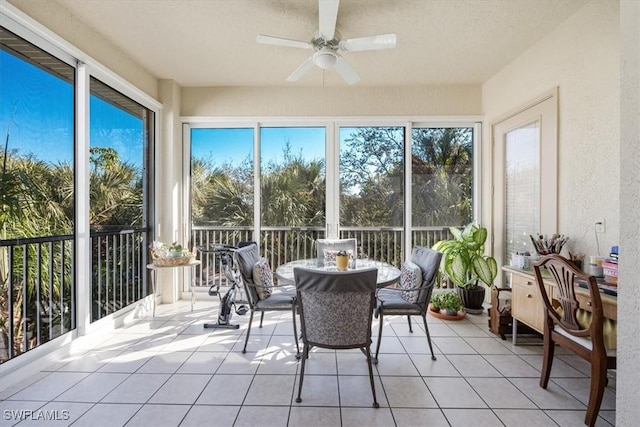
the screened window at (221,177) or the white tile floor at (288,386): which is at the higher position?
the screened window at (221,177)

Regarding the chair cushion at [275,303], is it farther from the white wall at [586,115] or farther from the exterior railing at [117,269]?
the white wall at [586,115]

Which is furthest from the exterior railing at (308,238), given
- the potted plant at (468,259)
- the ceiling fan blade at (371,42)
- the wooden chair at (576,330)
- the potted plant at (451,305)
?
the ceiling fan blade at (371,42)

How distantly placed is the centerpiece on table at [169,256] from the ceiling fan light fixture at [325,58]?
2.49 m

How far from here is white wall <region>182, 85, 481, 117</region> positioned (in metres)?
4.13

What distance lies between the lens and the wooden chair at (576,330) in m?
1.72

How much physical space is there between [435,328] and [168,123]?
4081mm

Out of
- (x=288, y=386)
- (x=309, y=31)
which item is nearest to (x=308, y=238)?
(x=288, y=386)

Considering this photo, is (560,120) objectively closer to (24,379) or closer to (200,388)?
(200,388)

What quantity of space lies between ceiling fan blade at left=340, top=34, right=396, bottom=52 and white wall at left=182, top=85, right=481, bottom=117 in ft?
5.24

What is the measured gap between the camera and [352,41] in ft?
8.04

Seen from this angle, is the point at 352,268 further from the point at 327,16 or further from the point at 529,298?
the point at 327,16

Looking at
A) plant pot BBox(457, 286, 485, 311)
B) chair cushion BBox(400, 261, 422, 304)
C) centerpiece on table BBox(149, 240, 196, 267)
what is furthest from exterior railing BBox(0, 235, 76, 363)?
plant pot BBox(457, 286, 485, 311)

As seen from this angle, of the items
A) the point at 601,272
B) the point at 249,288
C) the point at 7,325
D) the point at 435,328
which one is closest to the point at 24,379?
the point at 7,325

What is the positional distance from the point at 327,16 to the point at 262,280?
2.17m
